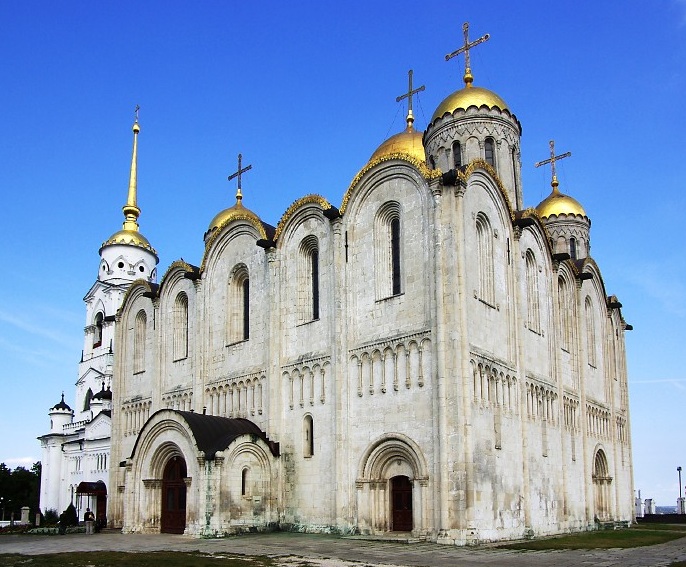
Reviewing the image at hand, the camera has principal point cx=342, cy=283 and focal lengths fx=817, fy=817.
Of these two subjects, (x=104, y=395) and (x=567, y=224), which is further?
(x=104, y=395)

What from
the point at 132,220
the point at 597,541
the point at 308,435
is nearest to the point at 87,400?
the point at 132,220

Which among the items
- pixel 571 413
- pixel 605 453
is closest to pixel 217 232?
Answer: pixel 571 413

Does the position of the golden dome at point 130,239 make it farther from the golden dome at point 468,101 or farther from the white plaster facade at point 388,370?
the golden dome at point 468,101

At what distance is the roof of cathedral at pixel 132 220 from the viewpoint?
6194 cm

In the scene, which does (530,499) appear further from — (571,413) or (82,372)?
(82,372)

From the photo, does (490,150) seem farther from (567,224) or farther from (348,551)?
(348,551)

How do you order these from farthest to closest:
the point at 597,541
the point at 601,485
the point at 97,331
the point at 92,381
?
the point at 97,331 → the point at 92,381 → the point at 601,485 → the point at 597,541

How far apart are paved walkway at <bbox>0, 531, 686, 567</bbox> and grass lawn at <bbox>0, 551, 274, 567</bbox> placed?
1.00 m

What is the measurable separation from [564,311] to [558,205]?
1140 centimetres

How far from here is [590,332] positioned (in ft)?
128

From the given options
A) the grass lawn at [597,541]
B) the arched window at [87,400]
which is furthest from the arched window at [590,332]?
the arched window at [87,400]

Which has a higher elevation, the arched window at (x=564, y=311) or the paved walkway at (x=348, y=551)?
the arched window at (x=564, y=311)

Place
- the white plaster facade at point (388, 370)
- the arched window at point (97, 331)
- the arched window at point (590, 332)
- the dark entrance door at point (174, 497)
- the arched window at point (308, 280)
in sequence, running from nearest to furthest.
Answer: the white plaster facade at point (388, 370) < the dark entrance door at point (174, 497) < the arched window at point (308, 280) < the arched window at point (590, 332) < the arched window at point (97, 331)

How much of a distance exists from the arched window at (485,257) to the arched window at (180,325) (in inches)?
589
